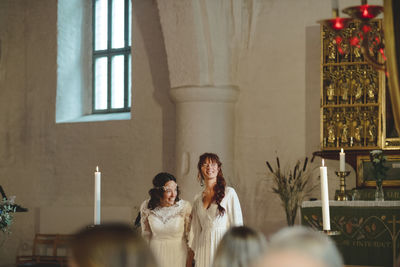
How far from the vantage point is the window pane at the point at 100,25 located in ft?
36.4

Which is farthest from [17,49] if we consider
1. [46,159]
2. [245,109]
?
[245,109]

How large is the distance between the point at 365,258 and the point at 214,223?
221 centimetres

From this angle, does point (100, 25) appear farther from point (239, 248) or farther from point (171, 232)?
point (239, 248)

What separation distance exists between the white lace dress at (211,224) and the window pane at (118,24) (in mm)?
6336

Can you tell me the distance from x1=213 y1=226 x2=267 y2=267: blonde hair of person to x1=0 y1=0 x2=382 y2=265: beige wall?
7087 mm

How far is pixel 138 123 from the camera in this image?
32.7 ft

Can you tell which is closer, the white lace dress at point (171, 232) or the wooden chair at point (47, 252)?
the white lace dress at point (171, 232)

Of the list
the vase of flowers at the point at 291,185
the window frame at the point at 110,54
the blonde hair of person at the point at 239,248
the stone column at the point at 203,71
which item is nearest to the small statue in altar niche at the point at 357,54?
the vase of flowers at the point at 291,185

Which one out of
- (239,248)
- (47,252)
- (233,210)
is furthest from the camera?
(47,252)

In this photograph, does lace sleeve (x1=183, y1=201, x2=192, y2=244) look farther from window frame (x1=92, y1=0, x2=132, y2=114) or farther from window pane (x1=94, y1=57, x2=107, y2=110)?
window pane (x1=94, y1=57, x2=107, y2=110)

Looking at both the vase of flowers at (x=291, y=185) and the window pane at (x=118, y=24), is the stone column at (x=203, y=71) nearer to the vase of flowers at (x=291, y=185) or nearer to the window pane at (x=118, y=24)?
the vase of flowers at (x=291, y=185)

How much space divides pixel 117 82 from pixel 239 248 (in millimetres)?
9563

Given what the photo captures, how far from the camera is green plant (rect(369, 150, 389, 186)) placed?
7082 mm

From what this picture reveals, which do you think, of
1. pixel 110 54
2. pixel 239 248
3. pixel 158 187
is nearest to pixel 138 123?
pixel 110 54
